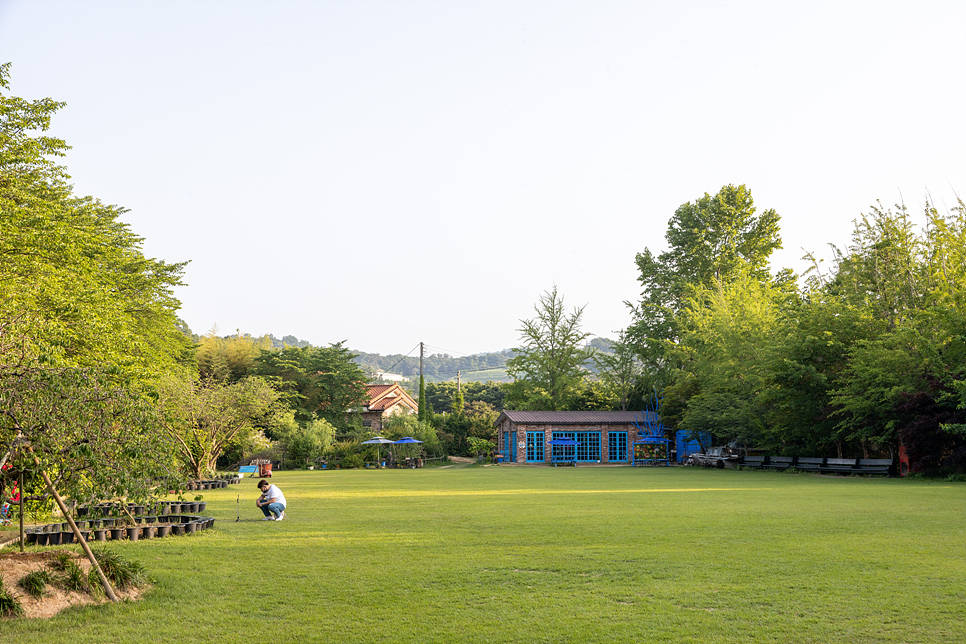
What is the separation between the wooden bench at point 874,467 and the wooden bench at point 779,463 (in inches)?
163

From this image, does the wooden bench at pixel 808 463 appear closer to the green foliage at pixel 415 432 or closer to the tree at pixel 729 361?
the tree at pixel 729 361

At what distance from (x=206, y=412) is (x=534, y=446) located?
23.6m

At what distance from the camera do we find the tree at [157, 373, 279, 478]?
91.4ft

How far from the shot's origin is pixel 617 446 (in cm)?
4728

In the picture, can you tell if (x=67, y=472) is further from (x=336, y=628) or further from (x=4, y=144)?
(x=4, y=144)

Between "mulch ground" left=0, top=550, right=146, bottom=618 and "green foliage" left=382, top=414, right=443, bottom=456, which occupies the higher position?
"green foliage" left=382, top=414, right=443, bottom=456

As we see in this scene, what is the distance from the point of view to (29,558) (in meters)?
8.59

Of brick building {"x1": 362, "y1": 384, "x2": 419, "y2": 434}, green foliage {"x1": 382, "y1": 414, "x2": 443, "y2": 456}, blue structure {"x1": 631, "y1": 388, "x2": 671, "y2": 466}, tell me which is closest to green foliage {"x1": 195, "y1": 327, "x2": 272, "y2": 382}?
brick building {"x1": 362, "y1": 384, "x2": 419, "y2": 434}

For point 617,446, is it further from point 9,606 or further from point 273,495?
point 9,606

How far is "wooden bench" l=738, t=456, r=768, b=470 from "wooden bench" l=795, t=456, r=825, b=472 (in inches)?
92.7

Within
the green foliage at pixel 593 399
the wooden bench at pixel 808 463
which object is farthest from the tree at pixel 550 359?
the wooden bench at pixel 808 463

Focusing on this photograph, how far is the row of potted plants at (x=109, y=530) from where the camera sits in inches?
411

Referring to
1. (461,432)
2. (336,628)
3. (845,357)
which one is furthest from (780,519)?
(461,432)

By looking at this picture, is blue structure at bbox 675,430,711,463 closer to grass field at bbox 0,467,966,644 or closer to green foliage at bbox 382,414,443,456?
green foliage at bbox 382,414,443,456
